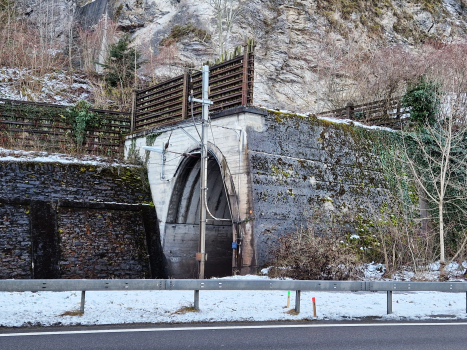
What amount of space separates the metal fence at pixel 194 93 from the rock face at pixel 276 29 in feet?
55.3

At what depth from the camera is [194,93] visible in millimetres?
17828

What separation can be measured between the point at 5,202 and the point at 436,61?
70.4ft

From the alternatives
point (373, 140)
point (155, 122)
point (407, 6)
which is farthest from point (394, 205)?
point (407, 6)

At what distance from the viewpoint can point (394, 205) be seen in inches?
683

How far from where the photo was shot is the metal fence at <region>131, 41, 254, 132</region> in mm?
15461

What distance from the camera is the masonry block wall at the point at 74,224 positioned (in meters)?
14.7

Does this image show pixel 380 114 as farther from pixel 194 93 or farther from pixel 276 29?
pixel 276 29

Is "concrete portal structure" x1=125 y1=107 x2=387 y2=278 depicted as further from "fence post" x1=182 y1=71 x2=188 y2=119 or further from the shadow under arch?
"fence post" x1=182 y1=71 x2=188 y2=119

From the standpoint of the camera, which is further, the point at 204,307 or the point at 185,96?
the point at 185,96

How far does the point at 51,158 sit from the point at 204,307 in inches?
449

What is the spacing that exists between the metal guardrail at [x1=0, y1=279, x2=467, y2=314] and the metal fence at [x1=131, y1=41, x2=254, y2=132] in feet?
23.9

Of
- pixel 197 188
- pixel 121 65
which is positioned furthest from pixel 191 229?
pixel 121 65

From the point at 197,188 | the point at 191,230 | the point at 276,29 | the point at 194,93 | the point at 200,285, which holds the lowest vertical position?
the point at 200,285

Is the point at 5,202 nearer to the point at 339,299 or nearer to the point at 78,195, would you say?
the point at 78,195
